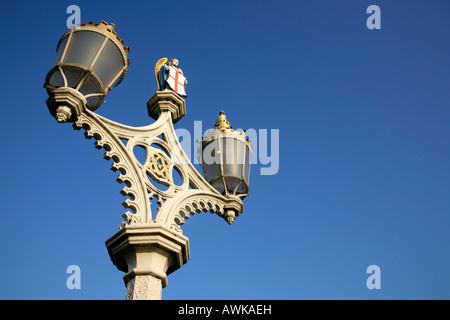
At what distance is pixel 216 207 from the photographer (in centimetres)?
692

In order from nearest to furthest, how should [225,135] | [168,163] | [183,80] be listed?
[168,163], [225,135], [183,80]

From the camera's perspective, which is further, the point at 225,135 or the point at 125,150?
the point at 225,135

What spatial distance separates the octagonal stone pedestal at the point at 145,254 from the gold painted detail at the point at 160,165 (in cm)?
99

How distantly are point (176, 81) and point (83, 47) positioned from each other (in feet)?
6.01

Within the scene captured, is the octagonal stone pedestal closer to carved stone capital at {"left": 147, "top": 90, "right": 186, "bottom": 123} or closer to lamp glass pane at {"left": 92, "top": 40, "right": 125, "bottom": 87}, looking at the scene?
lamp glass pane at {"left": 92, "top": 40, "right": 125, "bottom": 87}

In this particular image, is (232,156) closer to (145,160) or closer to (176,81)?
(145,160)

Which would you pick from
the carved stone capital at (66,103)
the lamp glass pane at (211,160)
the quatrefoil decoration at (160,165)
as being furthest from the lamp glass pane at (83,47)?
the lamp glass pane at (211,160)

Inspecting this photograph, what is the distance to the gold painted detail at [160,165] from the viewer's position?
662cm

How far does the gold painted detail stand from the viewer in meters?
6.62

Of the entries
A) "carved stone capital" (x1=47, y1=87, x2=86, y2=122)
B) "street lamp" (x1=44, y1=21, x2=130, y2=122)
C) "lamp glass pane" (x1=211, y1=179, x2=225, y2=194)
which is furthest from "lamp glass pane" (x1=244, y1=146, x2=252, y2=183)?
"carved stone capital" (x1=47, y1=87, x2=86, y2=122)

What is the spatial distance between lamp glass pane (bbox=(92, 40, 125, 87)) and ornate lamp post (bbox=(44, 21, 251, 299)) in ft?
0.04
